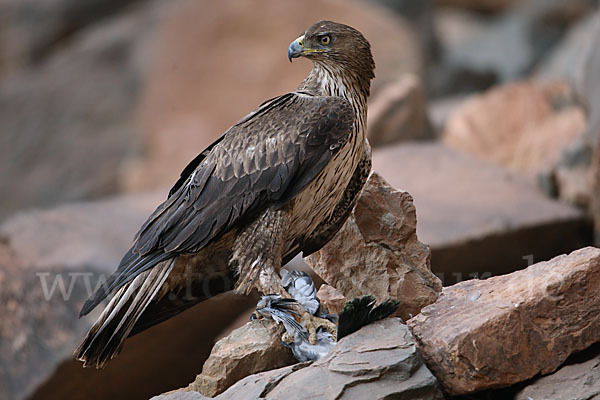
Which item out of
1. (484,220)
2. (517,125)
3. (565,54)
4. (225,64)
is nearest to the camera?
(484,220)

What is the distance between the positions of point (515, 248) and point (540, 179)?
46.4 inches

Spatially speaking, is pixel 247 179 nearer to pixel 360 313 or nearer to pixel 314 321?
pixel 314 321

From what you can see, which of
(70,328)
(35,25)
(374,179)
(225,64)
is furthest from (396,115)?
(35,25)

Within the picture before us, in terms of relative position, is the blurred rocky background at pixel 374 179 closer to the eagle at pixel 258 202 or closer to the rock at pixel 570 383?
the rock at pixel 570 383

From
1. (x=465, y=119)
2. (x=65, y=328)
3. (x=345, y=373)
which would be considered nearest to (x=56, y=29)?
(x=465, y=119)

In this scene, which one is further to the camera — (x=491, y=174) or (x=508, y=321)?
(x=491, y=174)

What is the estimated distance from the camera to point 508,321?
11.3 ft

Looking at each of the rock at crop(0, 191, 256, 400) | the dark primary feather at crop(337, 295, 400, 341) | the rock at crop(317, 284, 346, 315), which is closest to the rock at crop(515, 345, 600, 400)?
the dark primary feather at crop(337, 295, 400, 341)

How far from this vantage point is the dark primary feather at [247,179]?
13.3 ft

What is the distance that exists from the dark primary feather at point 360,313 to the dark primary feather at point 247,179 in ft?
2.35

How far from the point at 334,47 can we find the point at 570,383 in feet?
6.59

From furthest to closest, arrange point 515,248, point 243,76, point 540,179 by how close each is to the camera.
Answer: point 243,76 < point 540,179 < point 515,248

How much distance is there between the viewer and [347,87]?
4281 millimetres

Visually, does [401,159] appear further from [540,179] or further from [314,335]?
[314,335]
